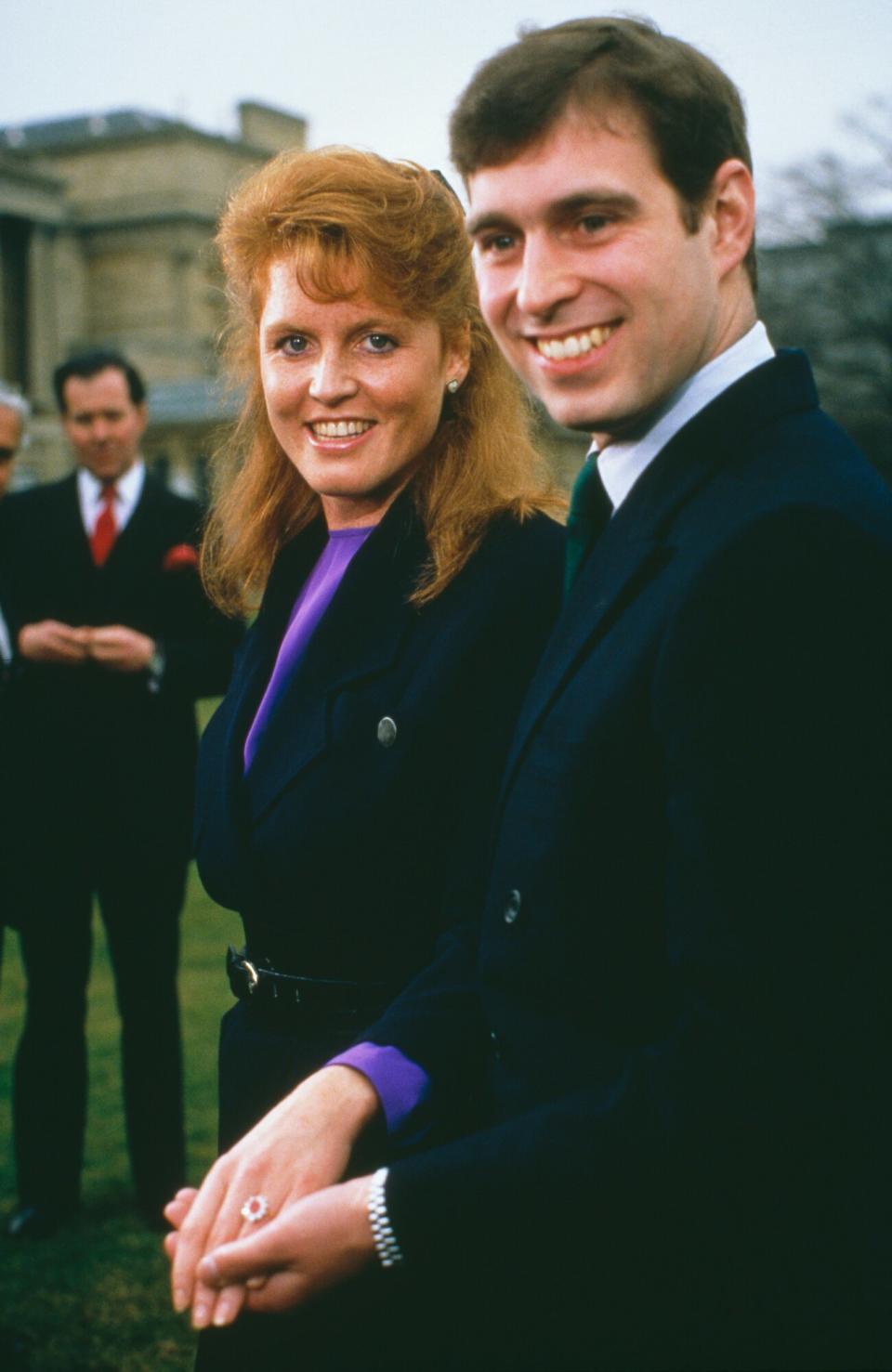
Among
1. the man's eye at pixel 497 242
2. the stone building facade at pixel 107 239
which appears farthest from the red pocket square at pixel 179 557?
the stone building facade at pixel 107 239

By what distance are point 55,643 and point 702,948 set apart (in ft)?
12.9

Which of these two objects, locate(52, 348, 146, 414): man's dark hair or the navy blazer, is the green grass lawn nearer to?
the navy blazer

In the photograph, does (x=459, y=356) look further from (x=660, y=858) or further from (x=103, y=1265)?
(x=103, y=1265)

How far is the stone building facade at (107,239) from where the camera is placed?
66.1m

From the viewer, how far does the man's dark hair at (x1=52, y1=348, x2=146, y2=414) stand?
18.5 ft

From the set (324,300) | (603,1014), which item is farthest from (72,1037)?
(603,1014)

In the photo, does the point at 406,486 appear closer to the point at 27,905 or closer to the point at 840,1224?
the point at 840,1224

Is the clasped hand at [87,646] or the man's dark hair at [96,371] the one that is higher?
the man's dark hair at [96,371]

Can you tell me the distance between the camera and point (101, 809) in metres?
5.05

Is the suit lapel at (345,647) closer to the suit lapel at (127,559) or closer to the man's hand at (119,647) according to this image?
the man's hand at (119,647)

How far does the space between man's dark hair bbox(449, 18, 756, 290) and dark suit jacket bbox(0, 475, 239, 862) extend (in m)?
3.46

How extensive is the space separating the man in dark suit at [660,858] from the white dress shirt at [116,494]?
383 cm

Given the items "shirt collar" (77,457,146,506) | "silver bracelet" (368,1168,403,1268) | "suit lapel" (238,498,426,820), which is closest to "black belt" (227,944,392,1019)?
"suit lapel" (238,498,426,820)

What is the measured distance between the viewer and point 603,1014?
61.3 inches
